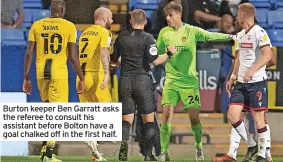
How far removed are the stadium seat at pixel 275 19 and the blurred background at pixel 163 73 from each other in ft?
0.09

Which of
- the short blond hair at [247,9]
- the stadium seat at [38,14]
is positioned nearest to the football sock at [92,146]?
the short blond hair at [247,9]

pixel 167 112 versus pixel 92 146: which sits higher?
pixel 167 112

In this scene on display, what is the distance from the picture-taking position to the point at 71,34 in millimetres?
13836

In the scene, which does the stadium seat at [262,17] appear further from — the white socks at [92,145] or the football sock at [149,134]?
the white socks at [92,145]

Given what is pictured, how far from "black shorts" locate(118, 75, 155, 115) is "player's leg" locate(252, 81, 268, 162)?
1.58m

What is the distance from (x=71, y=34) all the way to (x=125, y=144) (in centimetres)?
176

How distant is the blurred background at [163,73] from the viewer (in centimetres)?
1936

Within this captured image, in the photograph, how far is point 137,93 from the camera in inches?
579

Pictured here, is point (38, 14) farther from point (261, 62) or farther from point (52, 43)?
point (261, 62)

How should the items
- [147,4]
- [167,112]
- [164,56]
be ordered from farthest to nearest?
[147,4] → [167,112] → [164,56]

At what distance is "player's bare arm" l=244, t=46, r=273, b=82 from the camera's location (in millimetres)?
13594

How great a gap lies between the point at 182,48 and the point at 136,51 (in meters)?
0.89

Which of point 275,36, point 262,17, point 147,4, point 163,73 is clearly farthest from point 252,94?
point 262,17

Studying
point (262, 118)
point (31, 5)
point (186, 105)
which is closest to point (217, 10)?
point (31, 5)
